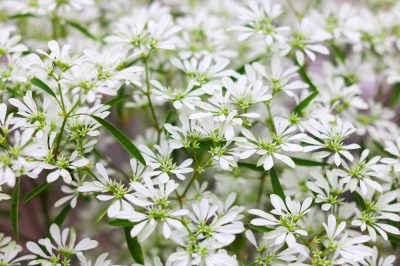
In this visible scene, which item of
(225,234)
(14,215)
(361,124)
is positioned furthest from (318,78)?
(14,215)

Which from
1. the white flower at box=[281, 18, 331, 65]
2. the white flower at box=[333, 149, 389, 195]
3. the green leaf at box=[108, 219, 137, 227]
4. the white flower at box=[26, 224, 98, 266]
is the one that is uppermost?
the white flower at box=[281, 18, 331, 65]

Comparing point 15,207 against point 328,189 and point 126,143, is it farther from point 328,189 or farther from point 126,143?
point 328,189

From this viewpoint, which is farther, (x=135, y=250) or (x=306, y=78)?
(x=306, y=78)

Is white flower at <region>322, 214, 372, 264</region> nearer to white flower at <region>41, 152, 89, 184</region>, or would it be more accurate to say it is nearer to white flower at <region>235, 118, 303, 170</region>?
white flower at <region>235, 118, 303, 170</region>

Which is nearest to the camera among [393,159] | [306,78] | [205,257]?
[205,257]

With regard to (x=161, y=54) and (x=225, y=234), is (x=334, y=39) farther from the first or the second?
(x=225, y=234)

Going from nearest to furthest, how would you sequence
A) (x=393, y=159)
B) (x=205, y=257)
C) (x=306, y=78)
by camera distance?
1. (x=205, y=257)
2. (x=393, y=159)
3. (x=306, y=78)

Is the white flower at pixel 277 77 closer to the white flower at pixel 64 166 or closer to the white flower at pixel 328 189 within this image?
the white flower at pixel 328 189

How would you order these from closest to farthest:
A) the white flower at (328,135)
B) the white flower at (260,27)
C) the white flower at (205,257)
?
1. the white flower at (205,257)
2. the white flower at (328,135)
3. the white flower at (260,27)

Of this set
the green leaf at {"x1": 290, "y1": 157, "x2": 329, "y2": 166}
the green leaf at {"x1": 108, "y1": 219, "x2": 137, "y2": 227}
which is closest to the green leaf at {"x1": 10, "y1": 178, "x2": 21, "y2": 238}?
the green leaf at {"x1": 108, "y1": 219, "x2": 137, "y2": 227}

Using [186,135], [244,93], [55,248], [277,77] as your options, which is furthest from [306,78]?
[55,248]

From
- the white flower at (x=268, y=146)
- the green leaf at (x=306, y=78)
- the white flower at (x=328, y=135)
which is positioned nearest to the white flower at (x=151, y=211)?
the white flower at (x=268, y=146)
